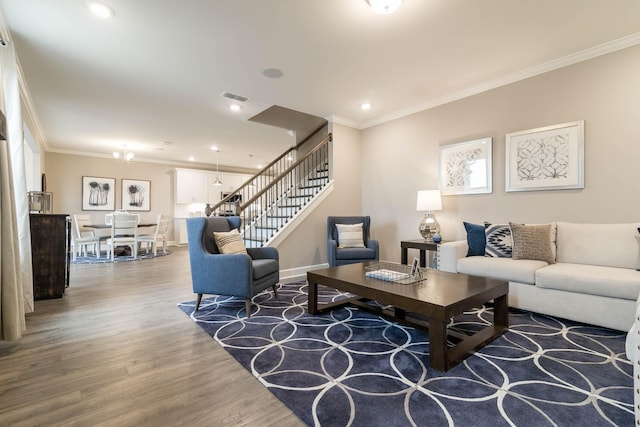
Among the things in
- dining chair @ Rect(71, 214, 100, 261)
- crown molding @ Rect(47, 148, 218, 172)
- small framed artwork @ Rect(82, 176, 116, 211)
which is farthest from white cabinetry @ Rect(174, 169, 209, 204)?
dining chair @ Rect(71, 214, 100, 261)

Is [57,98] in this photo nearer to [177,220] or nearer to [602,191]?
[177,220]

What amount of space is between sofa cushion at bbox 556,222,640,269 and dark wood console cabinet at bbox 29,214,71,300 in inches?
221

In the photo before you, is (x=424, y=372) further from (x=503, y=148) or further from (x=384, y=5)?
(x=503, y=148)

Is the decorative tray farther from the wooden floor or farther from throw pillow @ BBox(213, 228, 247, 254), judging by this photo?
throw pillow @ BBox(213, 228, 247, 254)

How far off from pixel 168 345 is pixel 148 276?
2880mm

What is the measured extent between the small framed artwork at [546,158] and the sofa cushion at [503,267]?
1002 mm

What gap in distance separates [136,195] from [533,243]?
9.32 metres

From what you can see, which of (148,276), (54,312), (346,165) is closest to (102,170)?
(148,276)

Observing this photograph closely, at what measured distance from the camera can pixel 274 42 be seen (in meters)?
2.86

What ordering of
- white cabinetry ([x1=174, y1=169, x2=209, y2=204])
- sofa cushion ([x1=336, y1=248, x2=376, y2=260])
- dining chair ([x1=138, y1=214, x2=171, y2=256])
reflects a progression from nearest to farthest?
sofa cushion ([x1=336, y1=248, x2=376, y2=260]) < dining chair ([x1=138, y1=214, x2=171, y2=256]) < white cabinetry ([x1=174, y1=169, x2=209, y2=204])

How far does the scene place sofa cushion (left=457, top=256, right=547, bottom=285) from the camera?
281 centimetres

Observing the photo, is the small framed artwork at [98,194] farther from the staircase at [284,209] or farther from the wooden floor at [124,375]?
the wooden floor at [124,375]

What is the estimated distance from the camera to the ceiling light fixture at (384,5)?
7.19 ft

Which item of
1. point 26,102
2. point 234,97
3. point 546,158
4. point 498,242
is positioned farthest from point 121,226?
point 546,158
